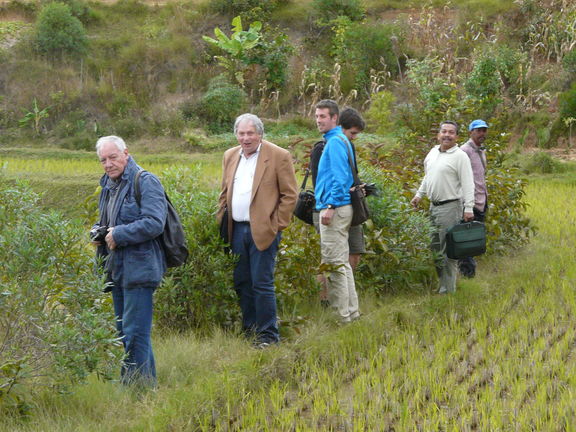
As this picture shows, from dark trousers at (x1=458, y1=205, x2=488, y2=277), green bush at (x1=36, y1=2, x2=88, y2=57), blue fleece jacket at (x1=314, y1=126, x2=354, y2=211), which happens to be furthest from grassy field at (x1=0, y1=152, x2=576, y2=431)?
green bush at (x1=36, y1=2, x2=88, y2=57)

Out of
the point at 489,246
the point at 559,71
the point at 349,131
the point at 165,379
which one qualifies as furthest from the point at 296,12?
the point at 165,379

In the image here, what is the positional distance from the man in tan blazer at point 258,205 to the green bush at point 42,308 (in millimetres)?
1491

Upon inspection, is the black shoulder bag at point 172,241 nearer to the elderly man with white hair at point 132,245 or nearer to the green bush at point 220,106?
the elderly man with white hair at point 132,245

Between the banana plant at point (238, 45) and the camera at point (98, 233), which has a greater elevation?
the banana plant at point (238, 45)

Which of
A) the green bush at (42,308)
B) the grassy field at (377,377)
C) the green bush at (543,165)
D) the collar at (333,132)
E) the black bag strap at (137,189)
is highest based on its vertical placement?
the collar at (333,132)

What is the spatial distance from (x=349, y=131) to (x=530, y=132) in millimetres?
14040

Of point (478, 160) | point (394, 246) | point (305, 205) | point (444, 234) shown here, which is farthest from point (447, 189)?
point (305, 205)

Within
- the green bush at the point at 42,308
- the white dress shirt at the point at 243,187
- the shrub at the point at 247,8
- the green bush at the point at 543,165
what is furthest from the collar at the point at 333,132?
the shrub at the point at 247,8

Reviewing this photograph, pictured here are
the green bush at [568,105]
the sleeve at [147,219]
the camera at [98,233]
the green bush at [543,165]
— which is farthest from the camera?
the green bush at [568,105]

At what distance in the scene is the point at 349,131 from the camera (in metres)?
6.59

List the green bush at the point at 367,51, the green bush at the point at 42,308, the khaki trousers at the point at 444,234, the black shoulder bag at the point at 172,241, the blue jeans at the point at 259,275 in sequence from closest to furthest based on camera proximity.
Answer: the green bush at the point at 42,308 < the black shoulder bag at the point at 172,241 < the blue jeans at the point at 259,275 < the khaki trousers at the point at 444,234 < the green bush at the point at 367,51

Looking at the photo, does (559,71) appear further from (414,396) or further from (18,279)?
(18,279)

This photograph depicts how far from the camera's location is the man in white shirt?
723cm

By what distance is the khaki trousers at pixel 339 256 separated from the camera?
247 inches
